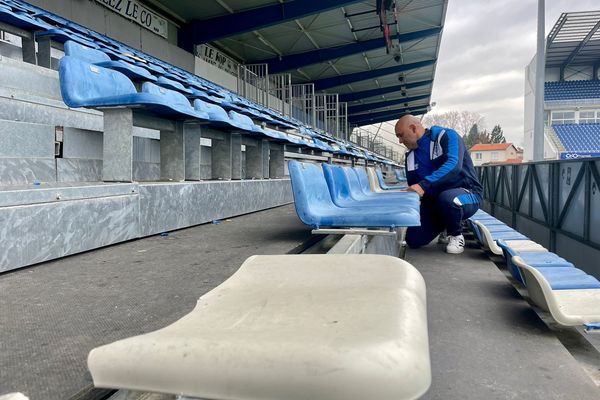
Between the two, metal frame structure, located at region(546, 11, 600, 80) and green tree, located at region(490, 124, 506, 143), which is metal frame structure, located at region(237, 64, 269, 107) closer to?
metal frame structure, located at region(546, 11, 600, 80)

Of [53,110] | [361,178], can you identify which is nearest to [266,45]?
[361,178]

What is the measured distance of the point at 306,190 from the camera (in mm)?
2396

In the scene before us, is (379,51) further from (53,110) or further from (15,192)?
(15,192)

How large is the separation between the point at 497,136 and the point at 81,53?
77.5m

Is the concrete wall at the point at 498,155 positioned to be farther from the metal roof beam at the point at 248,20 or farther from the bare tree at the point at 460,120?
the metal roof beam at the point at 248,20

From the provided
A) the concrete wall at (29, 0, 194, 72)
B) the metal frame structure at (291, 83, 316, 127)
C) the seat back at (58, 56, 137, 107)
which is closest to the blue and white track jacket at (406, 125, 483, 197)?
the seat back at (58, 56, 137, 107)

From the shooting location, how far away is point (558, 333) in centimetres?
148

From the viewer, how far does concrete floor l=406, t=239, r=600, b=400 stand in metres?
1.04

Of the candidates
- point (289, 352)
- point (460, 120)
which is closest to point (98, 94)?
point (289, 352)

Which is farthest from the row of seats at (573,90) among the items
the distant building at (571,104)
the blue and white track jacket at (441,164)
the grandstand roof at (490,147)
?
the blue and white track jacket at (441,164)

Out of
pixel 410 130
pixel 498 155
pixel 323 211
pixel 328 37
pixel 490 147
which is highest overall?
pixel 328 37

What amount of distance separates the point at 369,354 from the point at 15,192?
1.79 m

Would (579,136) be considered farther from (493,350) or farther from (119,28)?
(493,350)

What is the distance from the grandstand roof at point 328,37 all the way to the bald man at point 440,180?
9.66m
